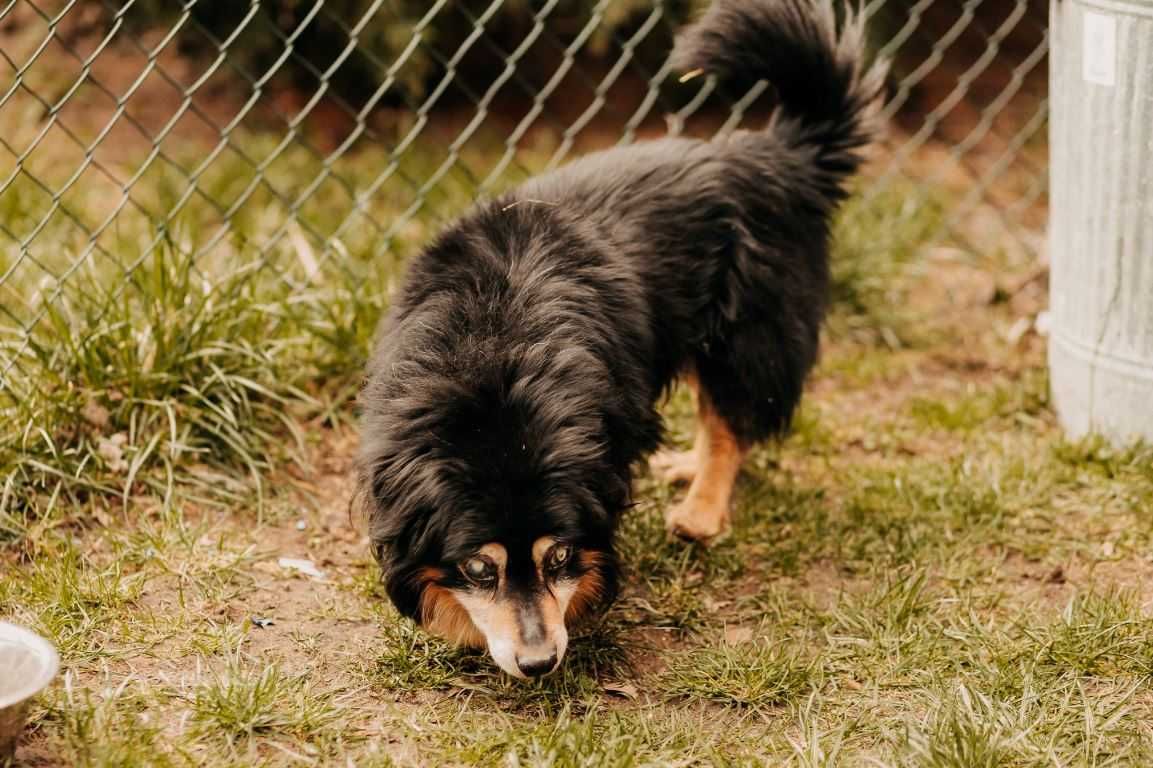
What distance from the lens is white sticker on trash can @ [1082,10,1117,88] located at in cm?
339

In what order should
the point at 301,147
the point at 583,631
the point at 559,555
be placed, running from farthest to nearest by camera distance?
1. the point at 301,147
2. the point at 583,631
3. the point at 559,555

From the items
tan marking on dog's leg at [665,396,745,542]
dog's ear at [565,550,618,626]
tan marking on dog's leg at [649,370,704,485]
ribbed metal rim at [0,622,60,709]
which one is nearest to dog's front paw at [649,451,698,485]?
tan marking on dog's leg at [649,370,704,485]

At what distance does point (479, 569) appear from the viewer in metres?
2.77

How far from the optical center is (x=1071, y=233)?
373 centimetres

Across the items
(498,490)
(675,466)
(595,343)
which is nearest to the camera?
(498,490)

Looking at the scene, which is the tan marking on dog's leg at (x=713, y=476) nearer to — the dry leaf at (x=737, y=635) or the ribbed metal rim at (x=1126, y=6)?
the dry leaf at (x=737, y=635)

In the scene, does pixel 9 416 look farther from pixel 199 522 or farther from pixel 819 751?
pixel 819 751

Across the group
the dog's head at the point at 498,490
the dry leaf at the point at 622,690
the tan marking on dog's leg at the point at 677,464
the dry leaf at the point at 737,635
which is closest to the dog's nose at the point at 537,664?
the dog's head at the point at 498,490

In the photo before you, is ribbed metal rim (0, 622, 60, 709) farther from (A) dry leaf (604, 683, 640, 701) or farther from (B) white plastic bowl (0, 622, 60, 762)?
(A) dry leaf (604, 683, 640, 701)

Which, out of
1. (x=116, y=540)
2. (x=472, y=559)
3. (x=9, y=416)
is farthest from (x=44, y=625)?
(x=472, y=559)

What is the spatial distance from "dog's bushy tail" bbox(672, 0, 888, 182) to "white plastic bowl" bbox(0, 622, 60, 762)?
2258 millimetres

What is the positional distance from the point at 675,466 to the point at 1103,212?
56.2 inches

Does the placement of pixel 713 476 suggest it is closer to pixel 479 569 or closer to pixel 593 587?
pixel 593 587

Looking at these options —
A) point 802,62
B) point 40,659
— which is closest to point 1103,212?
point 802,62
